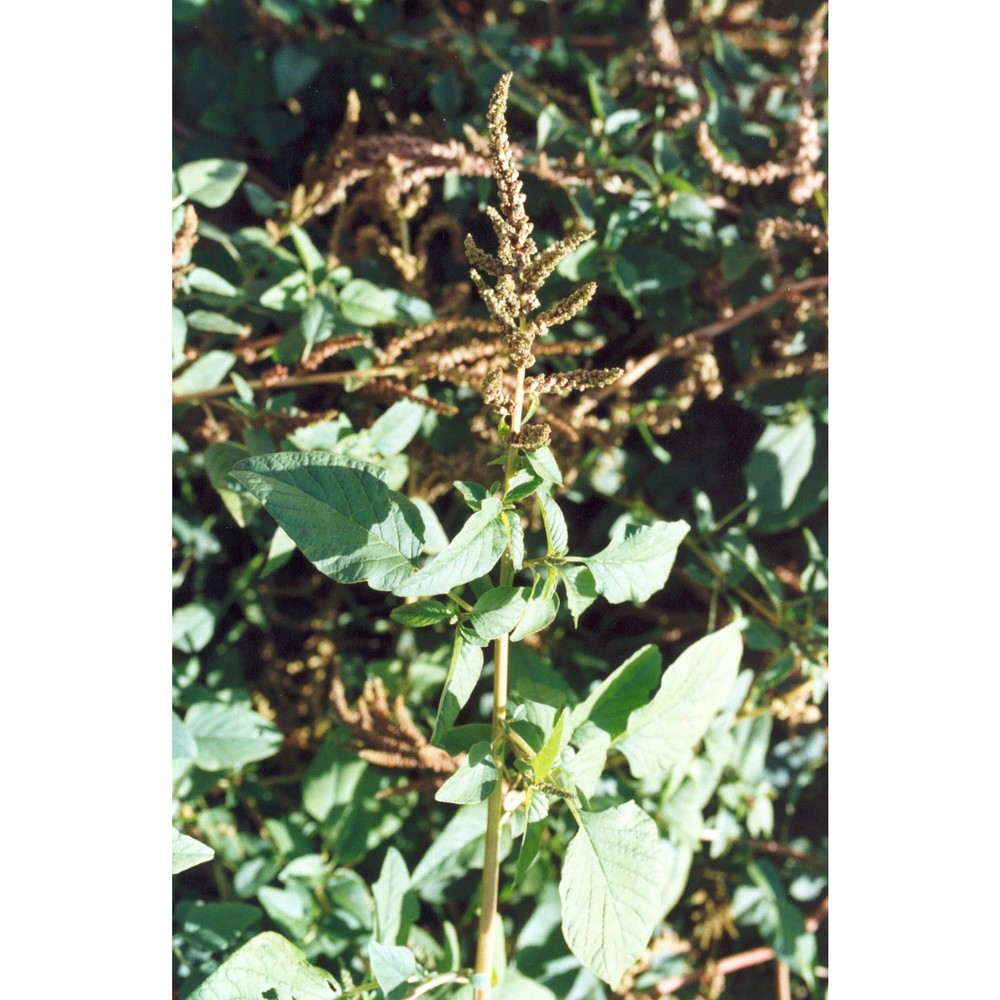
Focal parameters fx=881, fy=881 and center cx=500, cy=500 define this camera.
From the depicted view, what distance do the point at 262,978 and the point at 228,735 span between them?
0.86ft

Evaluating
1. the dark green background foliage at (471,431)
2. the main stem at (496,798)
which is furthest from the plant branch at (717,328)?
the main stem at (496,798)

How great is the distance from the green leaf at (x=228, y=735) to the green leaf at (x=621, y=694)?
349 millimetres

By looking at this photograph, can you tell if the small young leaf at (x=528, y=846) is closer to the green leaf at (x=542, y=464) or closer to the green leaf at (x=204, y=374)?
the green leaf at (x=542, y=464)

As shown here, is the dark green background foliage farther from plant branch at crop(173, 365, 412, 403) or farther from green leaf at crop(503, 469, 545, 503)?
green leaf at crop(503, 469, 545, 503)

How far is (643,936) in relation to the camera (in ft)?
2.00

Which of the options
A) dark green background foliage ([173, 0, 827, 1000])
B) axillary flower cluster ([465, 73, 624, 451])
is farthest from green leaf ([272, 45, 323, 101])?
axillary flower cluster ([465, 73, 624, 451])

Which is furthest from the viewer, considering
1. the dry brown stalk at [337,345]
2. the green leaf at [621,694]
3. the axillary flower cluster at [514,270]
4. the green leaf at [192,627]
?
the green leaf at [192,627]

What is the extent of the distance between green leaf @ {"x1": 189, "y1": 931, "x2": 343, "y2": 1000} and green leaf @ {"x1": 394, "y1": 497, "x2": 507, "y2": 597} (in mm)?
335

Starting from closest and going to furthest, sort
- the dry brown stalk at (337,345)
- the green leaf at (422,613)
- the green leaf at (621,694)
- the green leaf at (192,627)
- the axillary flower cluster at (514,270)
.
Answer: the axillary flower cluster at (514,270) < the green leaf at (422,613) < the green leaf at (621,694) < the dry brown stalk at (337,345) < the green leaf at (192,627)

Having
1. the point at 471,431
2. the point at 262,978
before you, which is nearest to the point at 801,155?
the point at 471,431

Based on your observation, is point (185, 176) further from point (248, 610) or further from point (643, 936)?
point (643, 936)

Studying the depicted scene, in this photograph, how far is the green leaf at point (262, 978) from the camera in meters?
0.67
